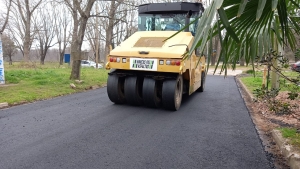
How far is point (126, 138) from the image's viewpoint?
4.23m

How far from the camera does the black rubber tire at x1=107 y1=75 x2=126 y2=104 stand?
683 cm

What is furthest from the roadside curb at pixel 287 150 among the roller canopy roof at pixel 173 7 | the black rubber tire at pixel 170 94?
the roller canopy roof at pixel 173 7

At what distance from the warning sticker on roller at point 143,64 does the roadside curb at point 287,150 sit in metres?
2.96

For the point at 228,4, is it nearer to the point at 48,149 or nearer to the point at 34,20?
the point at 48,149

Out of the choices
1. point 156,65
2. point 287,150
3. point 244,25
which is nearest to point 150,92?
point 156,65

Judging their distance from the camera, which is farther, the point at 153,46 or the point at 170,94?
the point at 153,46

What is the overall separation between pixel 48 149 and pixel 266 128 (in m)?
4.02

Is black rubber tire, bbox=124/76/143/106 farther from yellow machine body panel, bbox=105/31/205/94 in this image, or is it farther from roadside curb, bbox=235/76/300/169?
roadside curb, bbox=235/76/300/169

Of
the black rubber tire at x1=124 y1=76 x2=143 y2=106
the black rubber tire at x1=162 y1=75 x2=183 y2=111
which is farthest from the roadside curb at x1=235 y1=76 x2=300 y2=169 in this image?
the black rubber tire at x1=124 y1=76 x2=143 y2=106

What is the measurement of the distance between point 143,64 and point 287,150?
364cm

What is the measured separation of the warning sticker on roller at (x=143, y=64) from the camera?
6.15m

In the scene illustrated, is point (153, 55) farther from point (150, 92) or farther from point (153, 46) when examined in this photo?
point (150, 92)

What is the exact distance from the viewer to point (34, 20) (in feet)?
143

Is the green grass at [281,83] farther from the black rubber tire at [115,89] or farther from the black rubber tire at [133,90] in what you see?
the black rubber tire at [115,89]
